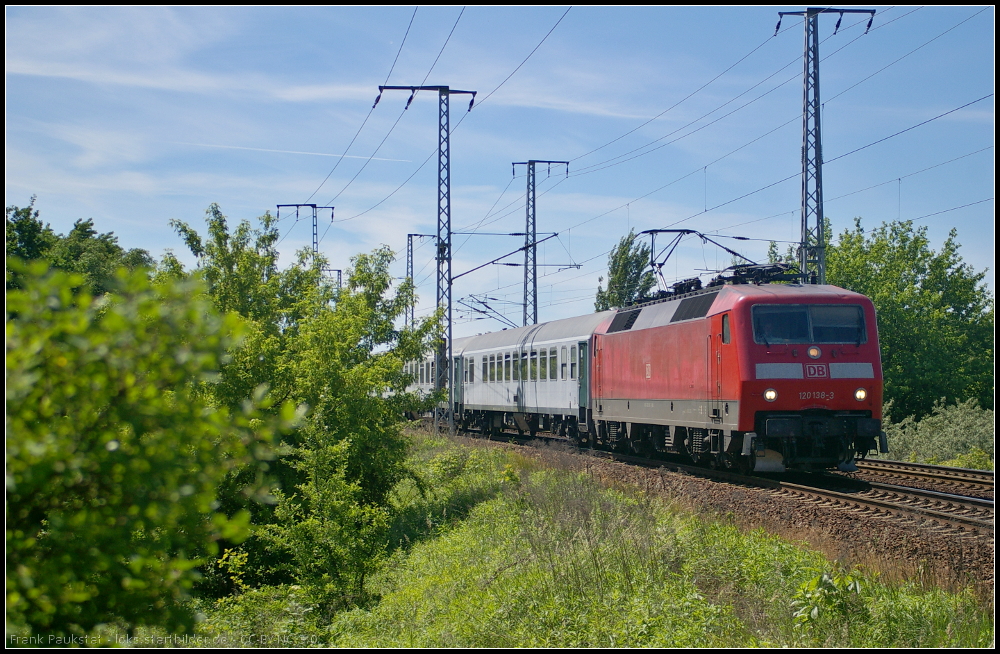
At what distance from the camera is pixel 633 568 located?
8.96 m

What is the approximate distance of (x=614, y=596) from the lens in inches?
319

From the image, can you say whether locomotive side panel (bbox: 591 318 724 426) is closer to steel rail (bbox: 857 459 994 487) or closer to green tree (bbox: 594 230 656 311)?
steel rail (bbox: 857 459 994 487)

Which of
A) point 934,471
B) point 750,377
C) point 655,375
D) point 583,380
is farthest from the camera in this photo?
point 583,380

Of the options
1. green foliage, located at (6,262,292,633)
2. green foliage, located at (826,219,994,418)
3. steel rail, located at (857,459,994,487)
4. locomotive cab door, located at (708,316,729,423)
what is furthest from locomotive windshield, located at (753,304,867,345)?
green foliage, located at (826,219,994,418)

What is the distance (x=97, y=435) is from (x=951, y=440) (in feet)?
73.2

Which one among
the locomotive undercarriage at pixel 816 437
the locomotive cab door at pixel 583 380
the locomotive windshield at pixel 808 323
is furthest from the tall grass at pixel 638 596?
the locomotive cab door at pixel 583 380

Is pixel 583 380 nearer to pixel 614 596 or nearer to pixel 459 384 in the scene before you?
pixel 459 384

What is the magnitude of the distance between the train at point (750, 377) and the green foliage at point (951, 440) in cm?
602

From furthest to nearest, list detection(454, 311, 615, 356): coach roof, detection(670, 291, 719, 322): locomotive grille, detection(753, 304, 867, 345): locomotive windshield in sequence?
detection(454, 311, 615, 356): coach roof < detection(670, 291, 719, 322): locomotive grille < detection(753, 304, 867, 345): locomotive windshield

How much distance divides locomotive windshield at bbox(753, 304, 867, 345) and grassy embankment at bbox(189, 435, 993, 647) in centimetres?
399

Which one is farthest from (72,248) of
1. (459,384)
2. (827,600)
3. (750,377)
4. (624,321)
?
(827,600)

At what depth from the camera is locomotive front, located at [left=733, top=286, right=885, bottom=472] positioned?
14680mm

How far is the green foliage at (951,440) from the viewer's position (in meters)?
19.8

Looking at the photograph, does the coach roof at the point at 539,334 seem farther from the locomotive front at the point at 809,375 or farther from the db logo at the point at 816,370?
the db logo at the point at 816,370
